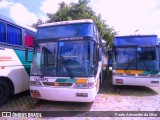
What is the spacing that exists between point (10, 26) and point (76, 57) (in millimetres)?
2832

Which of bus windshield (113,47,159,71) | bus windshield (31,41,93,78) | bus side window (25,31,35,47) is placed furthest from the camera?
bus windshield (113,47,159,71)

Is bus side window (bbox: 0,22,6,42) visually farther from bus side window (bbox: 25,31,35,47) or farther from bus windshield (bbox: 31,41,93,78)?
bus side window (bbox: 25,31,35,47)

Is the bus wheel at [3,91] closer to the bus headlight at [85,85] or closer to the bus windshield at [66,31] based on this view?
the bus windshield at [66,31]

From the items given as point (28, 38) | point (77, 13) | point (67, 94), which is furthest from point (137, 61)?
point (77, 13)

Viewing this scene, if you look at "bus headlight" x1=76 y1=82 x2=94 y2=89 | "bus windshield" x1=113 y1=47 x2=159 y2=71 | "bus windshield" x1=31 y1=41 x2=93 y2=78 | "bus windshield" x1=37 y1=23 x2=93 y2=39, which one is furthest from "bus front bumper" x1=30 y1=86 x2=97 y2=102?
"bus windshield" x1=113 y1=47 x2=159 y2=71

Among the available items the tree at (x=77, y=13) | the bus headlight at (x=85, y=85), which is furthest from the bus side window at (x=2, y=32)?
the tree at (x=77, y=13)

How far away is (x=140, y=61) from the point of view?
894 cm

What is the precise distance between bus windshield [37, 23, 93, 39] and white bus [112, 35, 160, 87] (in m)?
3.42

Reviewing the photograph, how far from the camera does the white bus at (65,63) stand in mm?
5918

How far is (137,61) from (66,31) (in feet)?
13.7

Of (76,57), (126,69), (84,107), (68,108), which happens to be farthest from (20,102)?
(126,69)

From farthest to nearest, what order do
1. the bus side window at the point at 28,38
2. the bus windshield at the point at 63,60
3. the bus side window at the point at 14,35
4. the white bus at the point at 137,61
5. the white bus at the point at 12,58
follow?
the white bus at the point at 137,61 < the bus side window at the point at 28,38 < the bus side window at the point at 14,35 < the white bus at the point at 12,58 < the bus windshield at the point at 63,60

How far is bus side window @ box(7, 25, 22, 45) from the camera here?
6.77m

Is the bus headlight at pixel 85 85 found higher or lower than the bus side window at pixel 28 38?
lower
